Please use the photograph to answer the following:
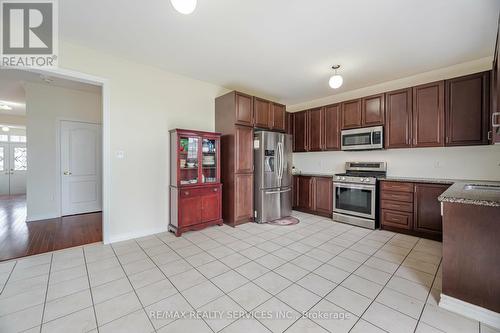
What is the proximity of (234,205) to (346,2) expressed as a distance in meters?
3.27

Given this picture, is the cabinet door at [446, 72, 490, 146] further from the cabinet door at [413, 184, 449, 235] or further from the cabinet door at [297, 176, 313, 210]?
the cabinet door at [297, 176, 313, 210]

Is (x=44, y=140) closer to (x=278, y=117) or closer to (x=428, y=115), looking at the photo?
(x=278, y=117)

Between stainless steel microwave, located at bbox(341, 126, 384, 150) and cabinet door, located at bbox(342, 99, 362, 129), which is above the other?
cabinet door, located at bbox(342, 99, 362, 129)

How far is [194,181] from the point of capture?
12.1ft

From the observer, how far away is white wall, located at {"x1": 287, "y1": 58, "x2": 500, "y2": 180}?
125 inches

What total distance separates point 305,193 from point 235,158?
203cm

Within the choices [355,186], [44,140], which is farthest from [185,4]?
[44,140]

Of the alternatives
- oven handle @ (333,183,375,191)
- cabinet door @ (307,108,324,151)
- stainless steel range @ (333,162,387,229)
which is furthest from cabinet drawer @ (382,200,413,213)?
cabinet door @ (307,108,324,151)

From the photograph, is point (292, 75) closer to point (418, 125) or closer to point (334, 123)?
point (334, 123)

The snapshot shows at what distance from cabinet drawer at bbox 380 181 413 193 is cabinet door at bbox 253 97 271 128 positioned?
8.03ft

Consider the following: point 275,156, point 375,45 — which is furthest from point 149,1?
point 275,156

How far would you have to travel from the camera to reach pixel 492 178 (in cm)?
313

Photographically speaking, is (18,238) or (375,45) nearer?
(375,45)

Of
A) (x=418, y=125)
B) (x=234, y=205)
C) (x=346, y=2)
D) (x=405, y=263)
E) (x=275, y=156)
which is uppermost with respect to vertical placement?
(x=346, y=2)
